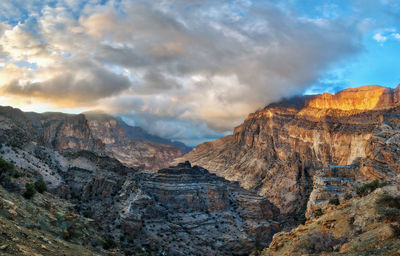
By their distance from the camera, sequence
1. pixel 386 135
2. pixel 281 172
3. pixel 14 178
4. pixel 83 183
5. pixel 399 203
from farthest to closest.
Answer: pixel 281 172
pixel 386 135
pixel 83 183
pixel 14 178
pixel 399 203

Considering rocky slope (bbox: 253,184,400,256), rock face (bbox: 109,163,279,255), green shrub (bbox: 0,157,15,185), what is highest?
green shrub (bbox: 0,157,15,185)

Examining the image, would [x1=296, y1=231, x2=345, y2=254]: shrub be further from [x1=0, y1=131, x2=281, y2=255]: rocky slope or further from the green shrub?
the green shrub

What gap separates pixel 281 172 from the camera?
18025 cm

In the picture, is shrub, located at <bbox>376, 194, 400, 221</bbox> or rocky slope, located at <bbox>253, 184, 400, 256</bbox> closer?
rocky slope, located at <bbox>253, 184, 400, 256</bbox>

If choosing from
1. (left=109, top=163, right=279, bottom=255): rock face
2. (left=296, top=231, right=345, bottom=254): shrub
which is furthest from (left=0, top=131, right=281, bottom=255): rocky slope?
(left=296, top=231, right=345, bottom=254): shrub

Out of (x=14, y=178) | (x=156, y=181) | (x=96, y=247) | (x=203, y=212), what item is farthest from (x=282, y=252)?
(x=156, y=181)

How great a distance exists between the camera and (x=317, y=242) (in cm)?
3578

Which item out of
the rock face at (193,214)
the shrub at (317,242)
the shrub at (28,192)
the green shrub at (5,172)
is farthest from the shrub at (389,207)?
the green shrub at (5,172)

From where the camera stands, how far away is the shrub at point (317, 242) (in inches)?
1343

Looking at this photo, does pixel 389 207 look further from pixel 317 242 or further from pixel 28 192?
pixel 28 192

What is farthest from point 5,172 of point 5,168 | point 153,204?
point 153,204

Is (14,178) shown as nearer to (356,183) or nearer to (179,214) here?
(179,214)

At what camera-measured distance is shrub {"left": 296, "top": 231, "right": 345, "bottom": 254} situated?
112ft

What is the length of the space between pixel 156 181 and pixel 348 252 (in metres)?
67.6
